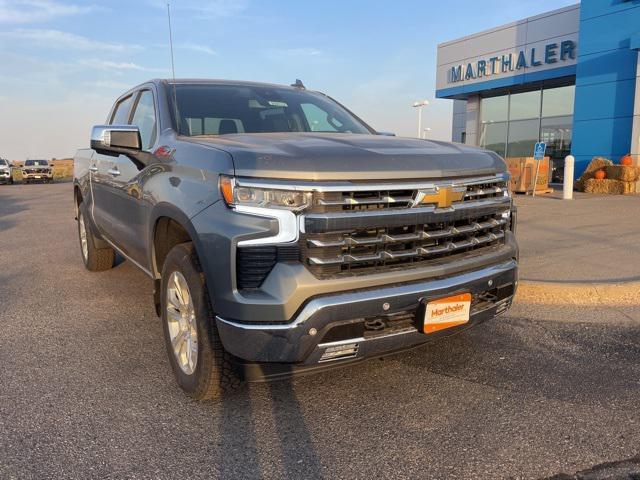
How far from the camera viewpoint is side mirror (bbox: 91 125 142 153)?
366 centimetres

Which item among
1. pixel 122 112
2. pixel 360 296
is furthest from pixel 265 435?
pixel 122 112

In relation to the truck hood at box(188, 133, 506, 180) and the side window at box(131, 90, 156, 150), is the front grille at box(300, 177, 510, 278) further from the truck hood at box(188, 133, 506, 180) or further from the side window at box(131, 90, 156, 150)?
the side window at box(131, 90, 156, 150)

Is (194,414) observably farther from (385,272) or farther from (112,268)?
(112,268)

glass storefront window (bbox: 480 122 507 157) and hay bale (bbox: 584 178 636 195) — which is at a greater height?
glass storefront window (bbox: 480 122 507 157)

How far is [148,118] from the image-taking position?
4199mm

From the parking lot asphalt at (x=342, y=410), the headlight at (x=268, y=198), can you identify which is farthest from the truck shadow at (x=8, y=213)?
the headlight at (x=268, y=198)

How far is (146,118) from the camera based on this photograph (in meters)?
4.27

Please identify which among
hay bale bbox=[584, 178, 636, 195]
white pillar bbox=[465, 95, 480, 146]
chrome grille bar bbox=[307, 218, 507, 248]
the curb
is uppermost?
white pillar bbox=[465, 95, 480, 146]

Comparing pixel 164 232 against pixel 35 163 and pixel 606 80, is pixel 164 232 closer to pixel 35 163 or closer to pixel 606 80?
pixel 606 80

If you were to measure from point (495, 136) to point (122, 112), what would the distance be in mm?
22088

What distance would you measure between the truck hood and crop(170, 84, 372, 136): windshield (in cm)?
55

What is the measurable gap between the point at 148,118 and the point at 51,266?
3.59 metres

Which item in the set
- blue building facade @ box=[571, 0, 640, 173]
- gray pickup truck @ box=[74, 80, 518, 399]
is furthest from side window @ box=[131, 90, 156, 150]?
blue building facade @ box=[571, 0, 640, 173]

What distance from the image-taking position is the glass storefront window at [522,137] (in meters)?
22.8
